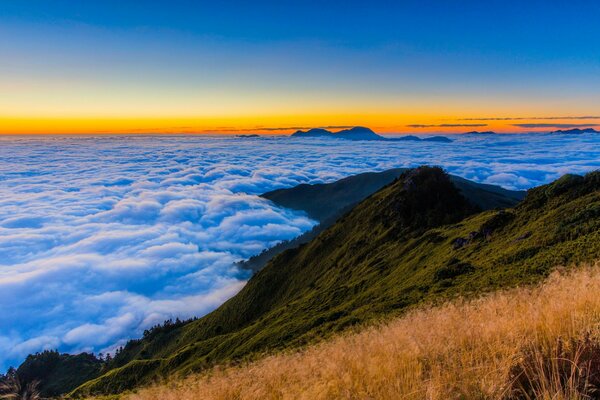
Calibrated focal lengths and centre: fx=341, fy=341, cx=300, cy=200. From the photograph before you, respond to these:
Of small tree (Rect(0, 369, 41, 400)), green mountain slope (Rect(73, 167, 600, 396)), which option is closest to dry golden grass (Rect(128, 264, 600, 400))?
small tree (Rect(0, 369, 41, 400))

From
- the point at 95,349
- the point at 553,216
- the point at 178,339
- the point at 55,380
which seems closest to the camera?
the point at 553,216

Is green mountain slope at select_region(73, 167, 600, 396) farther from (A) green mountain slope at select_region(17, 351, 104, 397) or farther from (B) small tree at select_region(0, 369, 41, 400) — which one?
(A) green mountain slope at select_region(17, 351, 104, 397)

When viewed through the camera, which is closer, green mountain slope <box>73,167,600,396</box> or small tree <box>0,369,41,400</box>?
small tree <box>0,369,41,400</box>

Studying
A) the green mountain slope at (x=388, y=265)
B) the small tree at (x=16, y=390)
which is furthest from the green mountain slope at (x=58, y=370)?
the small tree at (x=16, y=390)

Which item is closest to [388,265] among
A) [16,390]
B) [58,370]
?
[16,390]

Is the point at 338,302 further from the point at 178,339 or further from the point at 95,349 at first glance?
the point at 95,349

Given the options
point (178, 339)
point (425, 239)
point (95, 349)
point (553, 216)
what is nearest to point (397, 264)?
point (425, 239)
